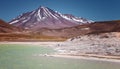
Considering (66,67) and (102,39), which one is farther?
(102,39)

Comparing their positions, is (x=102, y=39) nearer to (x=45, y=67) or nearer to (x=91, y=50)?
(x=91, y=50)

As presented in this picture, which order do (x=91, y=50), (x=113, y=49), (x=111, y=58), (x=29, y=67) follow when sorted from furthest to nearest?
(x=91, y=50) < (x=113, y=49) < (x=111, y=58) < (x=29, y=67)

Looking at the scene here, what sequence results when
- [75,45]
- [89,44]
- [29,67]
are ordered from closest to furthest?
[29,67] → [89,44] → [75,45]

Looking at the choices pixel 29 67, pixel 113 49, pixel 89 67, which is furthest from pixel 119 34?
pixel 29 67

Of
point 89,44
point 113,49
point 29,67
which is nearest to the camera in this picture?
point 29,67

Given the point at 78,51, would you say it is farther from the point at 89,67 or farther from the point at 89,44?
the point at 89,67

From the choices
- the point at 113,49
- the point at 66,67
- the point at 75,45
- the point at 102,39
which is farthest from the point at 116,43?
the point at 66,67

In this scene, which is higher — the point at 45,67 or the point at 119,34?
the point at 119,34

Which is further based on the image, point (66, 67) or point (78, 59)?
point (78, 59)

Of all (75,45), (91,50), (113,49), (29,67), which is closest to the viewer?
(29,67)
